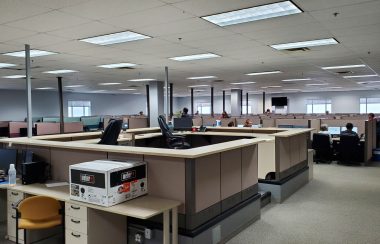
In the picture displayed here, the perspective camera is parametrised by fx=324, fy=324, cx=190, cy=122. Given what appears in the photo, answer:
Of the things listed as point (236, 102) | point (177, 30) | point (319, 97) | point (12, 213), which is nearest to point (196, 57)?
point (177, 30)

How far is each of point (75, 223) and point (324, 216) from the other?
10.5 ft

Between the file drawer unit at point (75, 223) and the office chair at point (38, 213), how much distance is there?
192 mm

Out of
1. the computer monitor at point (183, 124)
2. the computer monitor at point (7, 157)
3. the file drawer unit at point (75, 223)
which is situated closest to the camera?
the file drawer unit at point (75, 223)

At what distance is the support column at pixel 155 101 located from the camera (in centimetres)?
1198

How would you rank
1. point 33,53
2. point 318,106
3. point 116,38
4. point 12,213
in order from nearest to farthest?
1. point 12,213
2. point 116,38
3. point 33,53
4. point 318,106

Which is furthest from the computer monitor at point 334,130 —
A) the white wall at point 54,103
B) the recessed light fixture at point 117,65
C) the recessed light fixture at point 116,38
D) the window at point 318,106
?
the white wall at point 54,103

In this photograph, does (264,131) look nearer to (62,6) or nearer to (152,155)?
(152,155)

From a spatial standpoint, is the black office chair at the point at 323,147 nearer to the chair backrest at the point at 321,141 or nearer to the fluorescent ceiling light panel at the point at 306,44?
the chair backrest at the point at 321,141

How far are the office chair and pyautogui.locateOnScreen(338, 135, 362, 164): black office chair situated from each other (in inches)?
276

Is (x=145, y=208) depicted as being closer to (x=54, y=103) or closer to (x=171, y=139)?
(x=171, y=139)

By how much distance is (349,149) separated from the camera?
802 cm

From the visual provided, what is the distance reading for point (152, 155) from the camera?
9.82ft

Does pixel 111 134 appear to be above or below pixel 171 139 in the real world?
above

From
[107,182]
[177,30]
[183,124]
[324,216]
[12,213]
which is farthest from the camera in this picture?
[183,124]
